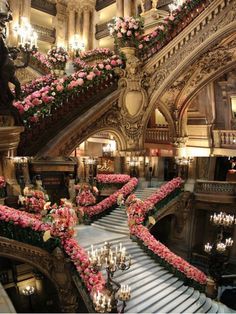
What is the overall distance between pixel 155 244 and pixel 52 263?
421 centimetres

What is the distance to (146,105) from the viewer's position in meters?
14.1

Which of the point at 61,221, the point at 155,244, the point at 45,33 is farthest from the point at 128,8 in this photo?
the point at 61,221

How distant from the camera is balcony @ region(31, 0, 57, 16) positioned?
25.0m

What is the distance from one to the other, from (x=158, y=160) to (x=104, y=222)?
690cm

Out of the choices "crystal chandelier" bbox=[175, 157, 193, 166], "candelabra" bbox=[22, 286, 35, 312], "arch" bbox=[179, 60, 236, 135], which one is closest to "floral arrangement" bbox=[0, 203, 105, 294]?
A: "candelabra" bbox=[22, 286, 35, 312]

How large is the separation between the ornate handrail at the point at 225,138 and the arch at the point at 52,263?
1288 cm

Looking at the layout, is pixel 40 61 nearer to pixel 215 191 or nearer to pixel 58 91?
pixel 58 91

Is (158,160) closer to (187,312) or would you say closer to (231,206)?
(231,206)

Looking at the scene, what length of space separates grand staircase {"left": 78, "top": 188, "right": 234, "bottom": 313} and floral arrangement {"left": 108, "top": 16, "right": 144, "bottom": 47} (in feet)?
26.6

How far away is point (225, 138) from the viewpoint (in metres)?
18.5

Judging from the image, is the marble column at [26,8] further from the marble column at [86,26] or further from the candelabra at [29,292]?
the candelabra at [29,292]

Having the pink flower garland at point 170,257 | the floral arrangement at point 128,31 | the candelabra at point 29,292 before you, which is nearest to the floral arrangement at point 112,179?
the pink flower garland at point 170,257

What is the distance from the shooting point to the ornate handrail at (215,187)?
15219 mm

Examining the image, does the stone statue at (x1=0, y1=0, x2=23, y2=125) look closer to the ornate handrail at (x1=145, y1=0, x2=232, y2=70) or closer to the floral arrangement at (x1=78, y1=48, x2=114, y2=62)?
the ornate handrail at (x1=145, y1=0, x2=232, y2=70)
